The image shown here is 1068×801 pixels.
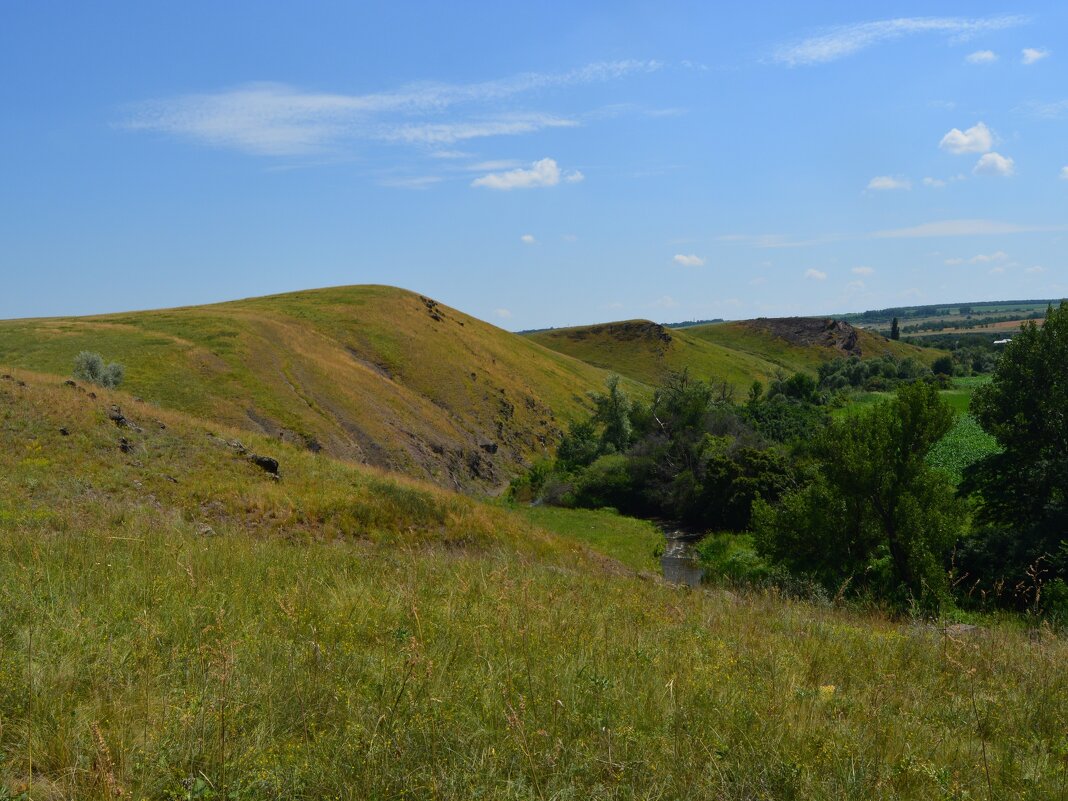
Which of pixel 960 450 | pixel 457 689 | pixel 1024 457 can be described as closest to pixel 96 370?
pixel 457 689

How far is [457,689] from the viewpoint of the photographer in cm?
416

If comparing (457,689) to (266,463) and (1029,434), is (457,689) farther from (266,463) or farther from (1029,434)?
(1029,434)

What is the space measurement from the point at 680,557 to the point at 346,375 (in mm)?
35267

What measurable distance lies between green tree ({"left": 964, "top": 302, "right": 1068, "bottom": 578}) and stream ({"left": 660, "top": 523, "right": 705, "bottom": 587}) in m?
12.8

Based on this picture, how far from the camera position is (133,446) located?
1914 centimetres

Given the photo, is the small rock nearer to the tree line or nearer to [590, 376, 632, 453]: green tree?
the tree line

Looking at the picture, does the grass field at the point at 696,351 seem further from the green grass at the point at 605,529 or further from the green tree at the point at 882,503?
the green tree at the point at 882,503

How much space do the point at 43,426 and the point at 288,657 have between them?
1852 cm

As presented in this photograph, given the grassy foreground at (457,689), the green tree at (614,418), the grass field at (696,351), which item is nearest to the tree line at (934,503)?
the grassy foreground at (457,689)

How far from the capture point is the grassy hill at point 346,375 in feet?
154

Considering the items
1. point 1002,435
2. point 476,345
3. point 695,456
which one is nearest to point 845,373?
point 476,345

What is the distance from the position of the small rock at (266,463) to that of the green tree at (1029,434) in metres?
26.4

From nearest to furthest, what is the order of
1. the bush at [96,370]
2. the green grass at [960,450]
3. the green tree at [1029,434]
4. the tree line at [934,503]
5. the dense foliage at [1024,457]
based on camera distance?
the tree line at [934,503] → the dense foliage at [1024,457] → the green tree at [1029,434] → the bush at [96,370] → the green grass at [960,450]

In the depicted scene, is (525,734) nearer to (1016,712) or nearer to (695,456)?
(1016,712)
